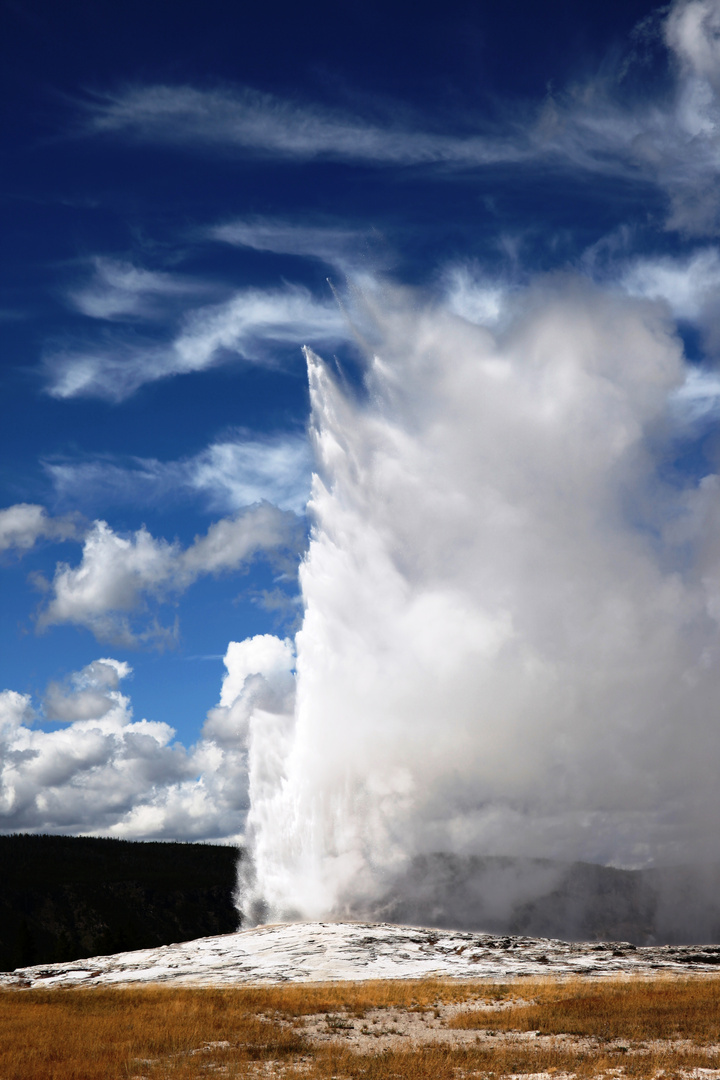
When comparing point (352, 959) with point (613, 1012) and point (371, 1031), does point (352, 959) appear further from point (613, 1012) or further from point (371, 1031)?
point (613, 1012)

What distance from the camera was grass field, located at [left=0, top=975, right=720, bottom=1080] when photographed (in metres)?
18.7

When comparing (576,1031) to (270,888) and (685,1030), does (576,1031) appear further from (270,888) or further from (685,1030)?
(270,888)

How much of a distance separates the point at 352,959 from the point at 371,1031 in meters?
17.3

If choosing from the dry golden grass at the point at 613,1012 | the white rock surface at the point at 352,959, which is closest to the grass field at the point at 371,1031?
the dry golden grass at the point at 613,1012

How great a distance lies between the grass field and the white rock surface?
13.8 feet

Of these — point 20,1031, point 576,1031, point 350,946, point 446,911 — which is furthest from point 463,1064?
point 446,911

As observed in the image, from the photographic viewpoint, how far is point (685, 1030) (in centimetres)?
2331

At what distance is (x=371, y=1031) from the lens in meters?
24.9

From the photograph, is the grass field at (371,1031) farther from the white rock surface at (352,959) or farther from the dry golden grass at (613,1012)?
the white rock surface at (352,959)

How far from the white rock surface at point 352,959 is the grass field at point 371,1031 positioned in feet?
13.8

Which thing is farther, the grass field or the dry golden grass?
the dry golden grass

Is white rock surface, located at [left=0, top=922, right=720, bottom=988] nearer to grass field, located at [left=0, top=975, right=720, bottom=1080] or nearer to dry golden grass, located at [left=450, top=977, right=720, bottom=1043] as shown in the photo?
grass field, located at [left=0, top=975, right=720, bottom=1080]

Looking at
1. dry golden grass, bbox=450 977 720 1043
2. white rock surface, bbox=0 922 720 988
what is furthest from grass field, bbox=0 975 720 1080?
white rock surface, bbox=0 922 720 988

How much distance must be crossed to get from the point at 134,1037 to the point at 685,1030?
15867 millimetres
